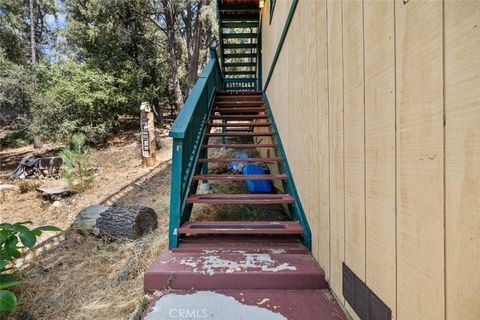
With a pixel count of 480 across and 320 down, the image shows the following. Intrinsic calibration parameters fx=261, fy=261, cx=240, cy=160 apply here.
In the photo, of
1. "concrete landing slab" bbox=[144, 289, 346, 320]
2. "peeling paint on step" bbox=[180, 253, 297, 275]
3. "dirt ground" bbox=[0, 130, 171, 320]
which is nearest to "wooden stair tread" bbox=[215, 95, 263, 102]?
"dirt ground" bbox=[0, 130, 171, 320]

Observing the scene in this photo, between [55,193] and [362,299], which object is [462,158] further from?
[55,193]

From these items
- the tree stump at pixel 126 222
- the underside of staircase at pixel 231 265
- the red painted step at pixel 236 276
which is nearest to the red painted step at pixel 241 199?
Result: the underside of staircase at pixel 231 265

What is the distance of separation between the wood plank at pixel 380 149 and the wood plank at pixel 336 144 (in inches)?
10.4

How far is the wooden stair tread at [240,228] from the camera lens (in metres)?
2.16

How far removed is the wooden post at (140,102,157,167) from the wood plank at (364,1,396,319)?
6.62 meters

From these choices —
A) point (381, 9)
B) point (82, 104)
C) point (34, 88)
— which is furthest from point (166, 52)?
point (381, 9)

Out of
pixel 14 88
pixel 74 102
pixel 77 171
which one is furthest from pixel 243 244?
pixel 14 88

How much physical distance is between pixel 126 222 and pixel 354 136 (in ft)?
9.80

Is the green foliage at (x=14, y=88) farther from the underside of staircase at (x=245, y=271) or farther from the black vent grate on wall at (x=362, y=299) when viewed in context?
the black vent grate on wall at (x=362, y=299)

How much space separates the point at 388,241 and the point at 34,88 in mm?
13067

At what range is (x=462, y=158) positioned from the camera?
725 mm

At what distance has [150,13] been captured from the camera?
10.1 m

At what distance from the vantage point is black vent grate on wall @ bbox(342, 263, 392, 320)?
1111 mm

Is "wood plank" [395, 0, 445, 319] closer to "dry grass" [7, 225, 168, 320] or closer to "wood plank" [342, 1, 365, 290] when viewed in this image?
"wood plank" [342, 1, 365, 290]
